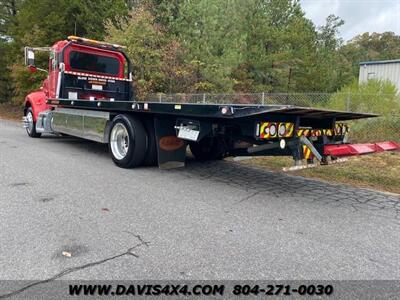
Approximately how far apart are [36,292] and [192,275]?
1206mm

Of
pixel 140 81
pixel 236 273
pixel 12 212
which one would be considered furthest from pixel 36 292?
pixel 140 81

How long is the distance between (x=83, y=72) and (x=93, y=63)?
420mm

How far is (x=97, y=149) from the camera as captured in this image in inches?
383

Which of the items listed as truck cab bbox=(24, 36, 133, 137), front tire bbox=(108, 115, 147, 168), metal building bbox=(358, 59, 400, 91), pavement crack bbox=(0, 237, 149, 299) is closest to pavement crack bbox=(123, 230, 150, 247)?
pavement crack bbox=(0, 237, 149, 299)

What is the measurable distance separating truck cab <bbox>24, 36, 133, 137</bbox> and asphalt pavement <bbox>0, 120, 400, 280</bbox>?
398 cm

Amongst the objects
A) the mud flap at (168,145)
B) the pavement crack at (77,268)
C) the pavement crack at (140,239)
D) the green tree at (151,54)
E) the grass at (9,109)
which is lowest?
the pavement crack at (77,268)

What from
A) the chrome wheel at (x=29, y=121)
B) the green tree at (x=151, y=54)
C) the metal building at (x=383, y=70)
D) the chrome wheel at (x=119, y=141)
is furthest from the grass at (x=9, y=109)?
the metal building at (x=383, y=70)

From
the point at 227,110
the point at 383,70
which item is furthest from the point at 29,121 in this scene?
the point at 383,70

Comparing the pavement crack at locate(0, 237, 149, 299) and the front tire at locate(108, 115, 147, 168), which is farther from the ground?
the front tire at locate(108, 115, 147, 168)

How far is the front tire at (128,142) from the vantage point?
7.10m

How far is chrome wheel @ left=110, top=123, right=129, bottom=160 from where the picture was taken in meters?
7.53

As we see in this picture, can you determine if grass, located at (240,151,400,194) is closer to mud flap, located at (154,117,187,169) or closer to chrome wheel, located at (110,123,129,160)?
mud flap, located at (154,117,187,169)

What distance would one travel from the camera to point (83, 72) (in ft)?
34.4

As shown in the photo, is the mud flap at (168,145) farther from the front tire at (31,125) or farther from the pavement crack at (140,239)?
the front tire at (31,125)
